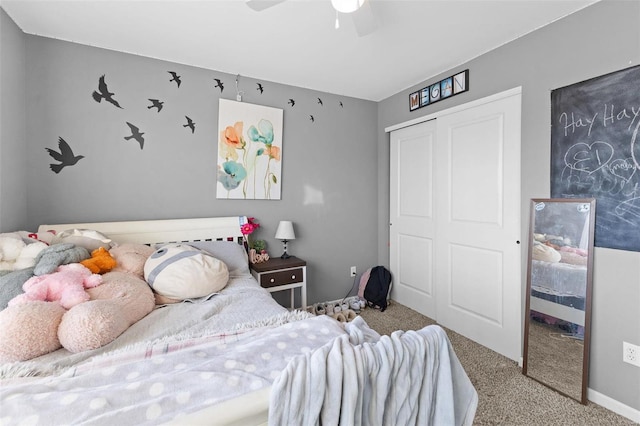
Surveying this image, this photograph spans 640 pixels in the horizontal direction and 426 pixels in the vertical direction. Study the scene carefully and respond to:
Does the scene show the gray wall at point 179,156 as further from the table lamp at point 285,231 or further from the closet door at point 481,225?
the closet door at point 481,225

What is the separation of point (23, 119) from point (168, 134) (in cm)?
93

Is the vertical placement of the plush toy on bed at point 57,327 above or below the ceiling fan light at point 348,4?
below

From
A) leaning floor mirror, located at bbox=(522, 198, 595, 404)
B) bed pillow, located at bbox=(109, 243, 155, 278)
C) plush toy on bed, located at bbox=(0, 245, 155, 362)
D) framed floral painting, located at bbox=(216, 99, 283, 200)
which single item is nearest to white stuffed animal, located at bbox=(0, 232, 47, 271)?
bed pillow, located at bbox=(109, 243, 155, 278)

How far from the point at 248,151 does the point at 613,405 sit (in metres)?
3.25

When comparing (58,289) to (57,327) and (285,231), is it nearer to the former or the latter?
(57,327)

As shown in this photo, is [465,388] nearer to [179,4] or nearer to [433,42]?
[433,42]

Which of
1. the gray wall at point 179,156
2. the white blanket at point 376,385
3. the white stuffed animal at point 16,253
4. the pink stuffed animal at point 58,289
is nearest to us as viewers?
the white blanket at point 376,385

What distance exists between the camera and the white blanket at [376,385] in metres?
0.74

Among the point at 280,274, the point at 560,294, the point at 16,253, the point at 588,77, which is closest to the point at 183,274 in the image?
the point at 16,253

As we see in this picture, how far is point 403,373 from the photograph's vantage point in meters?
0.89

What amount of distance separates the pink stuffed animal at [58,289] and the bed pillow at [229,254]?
95 centimetres

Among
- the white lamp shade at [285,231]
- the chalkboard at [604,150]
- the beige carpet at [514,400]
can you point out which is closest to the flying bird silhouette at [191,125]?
the white lamp shade at [285,231]

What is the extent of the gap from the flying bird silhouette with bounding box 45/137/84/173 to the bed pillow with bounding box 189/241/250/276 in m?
1.12

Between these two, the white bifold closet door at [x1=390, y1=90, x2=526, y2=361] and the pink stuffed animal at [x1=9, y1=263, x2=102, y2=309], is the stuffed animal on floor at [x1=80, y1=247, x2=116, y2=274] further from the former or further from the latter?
the white bifold closet door at [x1=390, y1=90, x2=526, y2=361]
